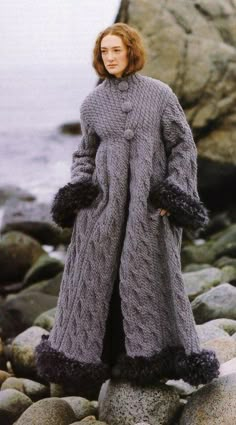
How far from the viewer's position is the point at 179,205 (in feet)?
11.6

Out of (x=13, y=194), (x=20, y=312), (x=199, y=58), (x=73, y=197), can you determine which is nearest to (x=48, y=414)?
(x=73, y=197)

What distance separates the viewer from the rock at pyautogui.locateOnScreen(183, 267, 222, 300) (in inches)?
252

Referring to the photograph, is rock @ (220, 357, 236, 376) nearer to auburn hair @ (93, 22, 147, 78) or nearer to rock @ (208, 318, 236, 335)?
rock @ (208, 318, 236, 335)

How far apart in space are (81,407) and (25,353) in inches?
41.5

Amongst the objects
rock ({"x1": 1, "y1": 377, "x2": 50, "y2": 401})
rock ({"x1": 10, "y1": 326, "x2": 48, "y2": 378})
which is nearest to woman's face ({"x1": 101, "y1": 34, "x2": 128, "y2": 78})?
rock ({"x1": 1, "y1": 377, "x2": 50, "y2": 401})

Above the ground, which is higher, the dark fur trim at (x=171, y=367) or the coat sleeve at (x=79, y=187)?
the coat sleeve at (x=79, y=187)

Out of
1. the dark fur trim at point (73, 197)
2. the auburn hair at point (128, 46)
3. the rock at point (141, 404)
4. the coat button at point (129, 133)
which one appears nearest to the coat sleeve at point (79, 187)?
the dark fur trim at point (73, 197)

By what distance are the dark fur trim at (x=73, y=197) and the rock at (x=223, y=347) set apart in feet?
4.06

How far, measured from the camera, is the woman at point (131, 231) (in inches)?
143

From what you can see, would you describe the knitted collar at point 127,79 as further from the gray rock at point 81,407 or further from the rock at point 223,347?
the gray rock at point 81,407

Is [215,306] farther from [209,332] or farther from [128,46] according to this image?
[128,46]

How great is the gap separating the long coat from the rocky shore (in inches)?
5.4

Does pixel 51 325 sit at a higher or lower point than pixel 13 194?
higher

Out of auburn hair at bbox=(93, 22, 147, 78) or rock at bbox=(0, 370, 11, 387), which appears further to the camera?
rock at bbox=(0, 370, 11, 387)
